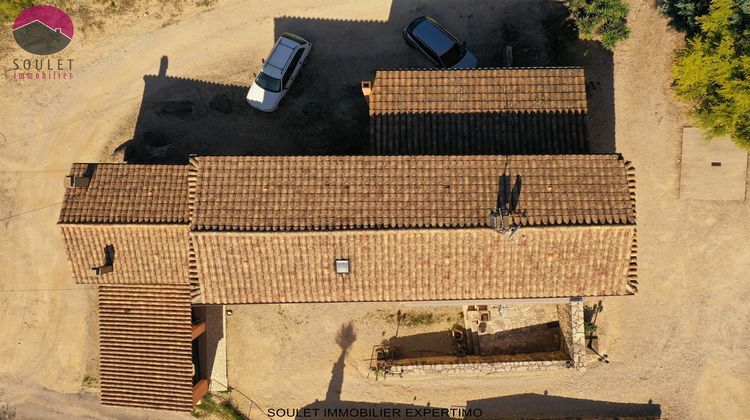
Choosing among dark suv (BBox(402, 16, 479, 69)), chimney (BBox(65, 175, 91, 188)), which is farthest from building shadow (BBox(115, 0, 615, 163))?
chimney (BBox(65, 175, 91, 188))

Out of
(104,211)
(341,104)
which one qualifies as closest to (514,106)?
(341,104)

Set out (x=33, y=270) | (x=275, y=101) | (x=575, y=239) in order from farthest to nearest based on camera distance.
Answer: (x=33, y=270)
(x=275, y=101)
(x=575, y=239)

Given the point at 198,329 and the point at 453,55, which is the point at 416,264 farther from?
the point at 198,329

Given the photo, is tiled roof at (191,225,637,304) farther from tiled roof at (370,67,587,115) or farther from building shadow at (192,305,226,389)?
building shadow at (192,305,226,389)

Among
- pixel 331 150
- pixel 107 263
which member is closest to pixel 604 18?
pixel 331 150

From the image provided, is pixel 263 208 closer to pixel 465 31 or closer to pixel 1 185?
pixel 465 31

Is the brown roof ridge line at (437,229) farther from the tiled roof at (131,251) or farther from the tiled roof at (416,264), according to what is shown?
the tiled roof at (131,251)
